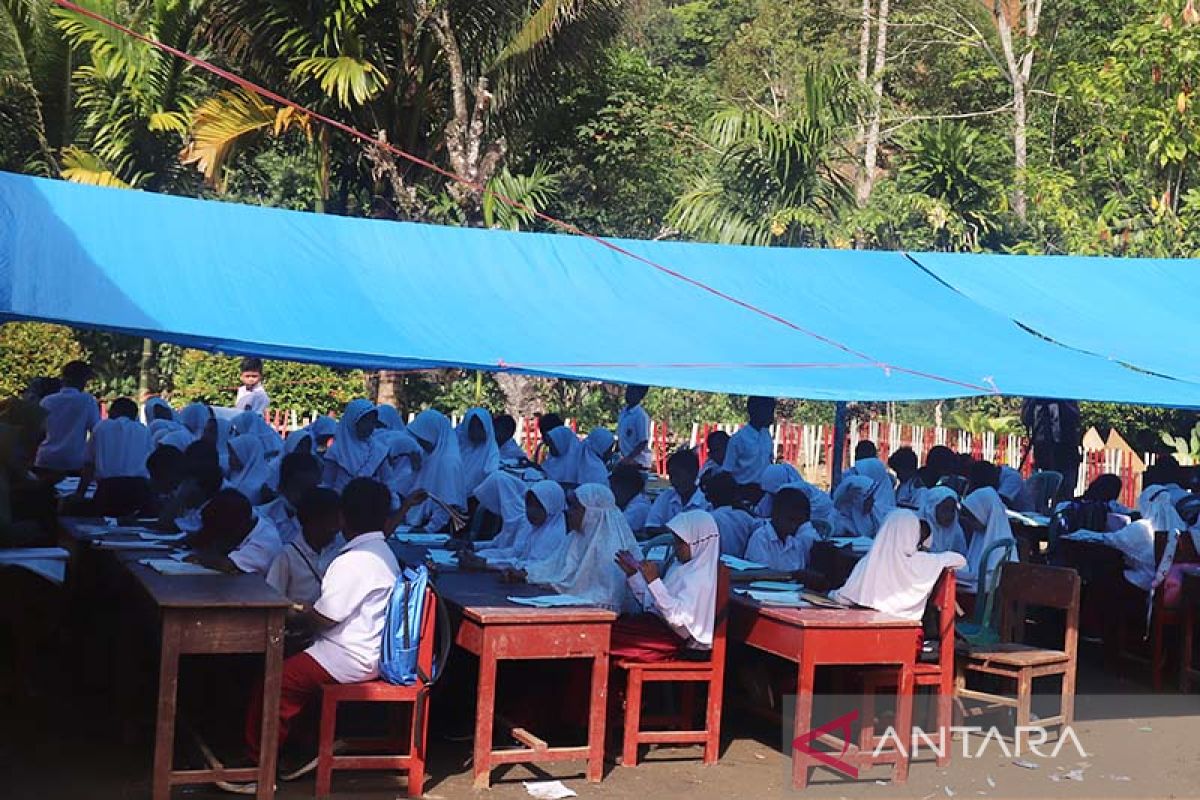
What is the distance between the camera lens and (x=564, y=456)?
486 inches

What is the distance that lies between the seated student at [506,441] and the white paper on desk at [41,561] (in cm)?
571

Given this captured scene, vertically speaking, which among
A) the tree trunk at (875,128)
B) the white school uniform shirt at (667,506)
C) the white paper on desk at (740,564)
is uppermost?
the tree trunk at (875,128)

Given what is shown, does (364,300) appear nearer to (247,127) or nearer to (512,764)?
(512,764)

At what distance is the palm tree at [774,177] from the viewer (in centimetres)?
1922

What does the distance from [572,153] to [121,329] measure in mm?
15640

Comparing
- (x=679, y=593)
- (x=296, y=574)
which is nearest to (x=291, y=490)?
(x=296, y=574)

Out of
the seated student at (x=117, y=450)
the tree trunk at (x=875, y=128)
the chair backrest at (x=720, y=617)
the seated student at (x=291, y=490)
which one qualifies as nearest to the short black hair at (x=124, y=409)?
the seated student at (x=117, y=450)

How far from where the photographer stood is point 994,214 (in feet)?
68.8

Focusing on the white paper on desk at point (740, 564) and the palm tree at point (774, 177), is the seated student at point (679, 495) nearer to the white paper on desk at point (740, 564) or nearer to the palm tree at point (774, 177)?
the white paper on desk at point (740, 564)

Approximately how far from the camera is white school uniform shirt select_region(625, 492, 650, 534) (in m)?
9.90

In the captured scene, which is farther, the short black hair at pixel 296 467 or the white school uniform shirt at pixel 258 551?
the short black hair at pixel 296 467

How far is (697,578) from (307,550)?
1784mm

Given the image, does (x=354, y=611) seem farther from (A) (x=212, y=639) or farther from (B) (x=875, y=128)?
(B) (x=875, y=128)

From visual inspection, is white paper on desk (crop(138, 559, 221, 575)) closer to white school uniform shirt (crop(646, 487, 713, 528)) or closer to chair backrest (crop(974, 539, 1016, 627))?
white school uniform shirt (crop(646, 487, 713, 528))
